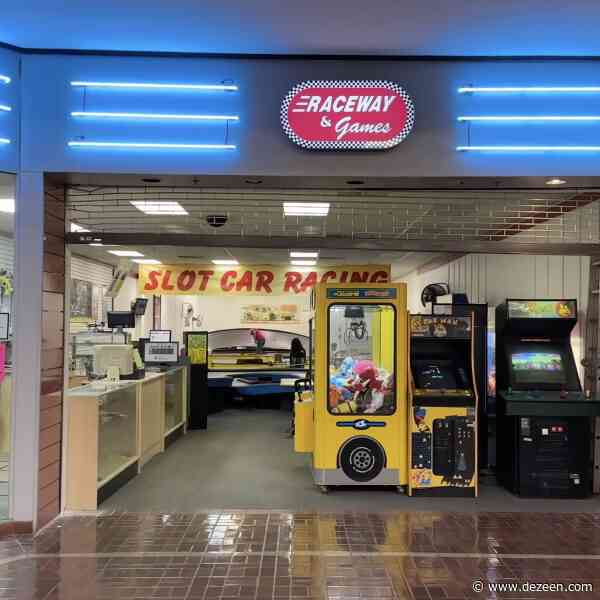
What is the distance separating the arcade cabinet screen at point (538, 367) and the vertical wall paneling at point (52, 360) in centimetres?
445

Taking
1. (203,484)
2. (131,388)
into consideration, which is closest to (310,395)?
(203,484)

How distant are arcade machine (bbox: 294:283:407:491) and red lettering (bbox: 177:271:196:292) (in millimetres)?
6314

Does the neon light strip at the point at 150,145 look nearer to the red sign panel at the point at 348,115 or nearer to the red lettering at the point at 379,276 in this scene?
the red sign panel at the point at 348,115

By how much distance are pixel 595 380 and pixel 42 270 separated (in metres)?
5.34

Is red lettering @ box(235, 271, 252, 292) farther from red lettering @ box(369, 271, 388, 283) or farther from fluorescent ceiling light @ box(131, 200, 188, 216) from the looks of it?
fluorescent ceiling light @ box(131, 200, 188, 216)

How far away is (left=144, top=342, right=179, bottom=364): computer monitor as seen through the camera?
Answer: 27.4 ft

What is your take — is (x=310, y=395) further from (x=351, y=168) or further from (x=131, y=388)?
(x=351, y=168)

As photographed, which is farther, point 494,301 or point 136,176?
point 494,301

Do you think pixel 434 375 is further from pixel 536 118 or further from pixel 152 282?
pixel 152 282

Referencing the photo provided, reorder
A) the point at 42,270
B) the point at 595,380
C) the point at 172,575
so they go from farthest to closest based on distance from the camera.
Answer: the point at 595,380
the point at 42,270
the point at 172,575

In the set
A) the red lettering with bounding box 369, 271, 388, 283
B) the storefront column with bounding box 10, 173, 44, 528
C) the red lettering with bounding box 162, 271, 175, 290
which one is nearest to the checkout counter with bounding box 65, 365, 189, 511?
the storefront column with bounding box 10, 173, 44, 528

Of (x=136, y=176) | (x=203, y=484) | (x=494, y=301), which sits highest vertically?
(x=136, y=176)

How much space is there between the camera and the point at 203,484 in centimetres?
572

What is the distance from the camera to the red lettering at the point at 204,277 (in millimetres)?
11266
